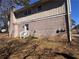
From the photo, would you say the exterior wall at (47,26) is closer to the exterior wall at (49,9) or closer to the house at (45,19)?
the house at (45,19)

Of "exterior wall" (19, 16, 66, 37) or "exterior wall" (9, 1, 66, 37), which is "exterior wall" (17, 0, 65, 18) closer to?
"exterior wall" (9, 1, 66, 37)

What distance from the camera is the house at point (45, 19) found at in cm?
1603

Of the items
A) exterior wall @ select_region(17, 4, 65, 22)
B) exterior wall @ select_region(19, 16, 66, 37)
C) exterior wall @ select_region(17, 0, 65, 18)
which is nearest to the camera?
exterior wall @ select_region(19, 16, 66, 37)

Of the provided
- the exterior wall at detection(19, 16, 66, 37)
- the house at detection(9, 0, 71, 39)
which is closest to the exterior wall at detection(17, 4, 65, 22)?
the house at detection(9, 0, 71, 39)

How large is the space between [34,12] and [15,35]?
20.5 ft

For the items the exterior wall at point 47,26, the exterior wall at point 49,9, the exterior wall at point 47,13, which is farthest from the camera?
the exterior wall at point 49,9

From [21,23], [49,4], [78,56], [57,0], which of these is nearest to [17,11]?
[21,23]

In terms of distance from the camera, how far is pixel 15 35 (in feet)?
80.6

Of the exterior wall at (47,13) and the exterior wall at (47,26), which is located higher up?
the exterior wall at (47,13)

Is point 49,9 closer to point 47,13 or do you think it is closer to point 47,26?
point 47,13

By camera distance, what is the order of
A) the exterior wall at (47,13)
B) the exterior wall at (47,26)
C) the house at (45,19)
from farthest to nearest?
1. the exterior wall at (47,13)
2. the exterior wall at (47,26)
3. the house at (45,19)

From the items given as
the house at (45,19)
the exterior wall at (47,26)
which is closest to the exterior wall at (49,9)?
the house at (45,19)

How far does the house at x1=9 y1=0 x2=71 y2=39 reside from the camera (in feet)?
52.6

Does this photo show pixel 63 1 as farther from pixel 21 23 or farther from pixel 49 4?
pixel 21 23
